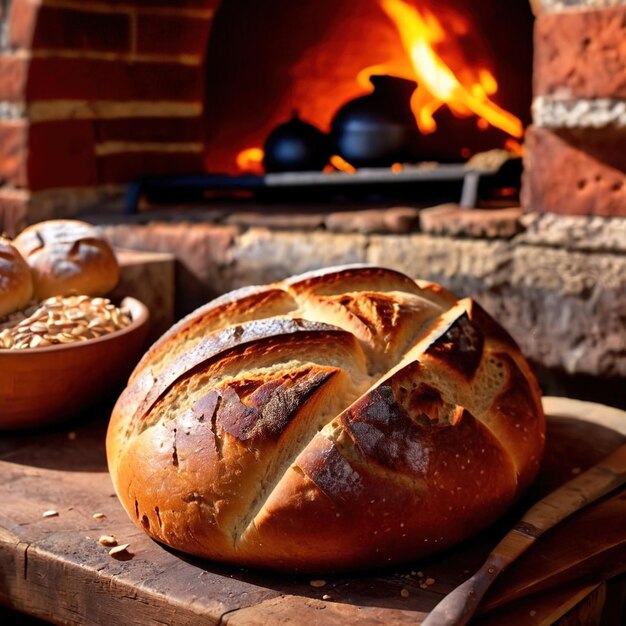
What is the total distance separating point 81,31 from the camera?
7.17ft

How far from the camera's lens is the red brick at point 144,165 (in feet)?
7.62

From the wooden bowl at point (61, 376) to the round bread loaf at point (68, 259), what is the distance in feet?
0.49

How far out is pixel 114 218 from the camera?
2.17 meters

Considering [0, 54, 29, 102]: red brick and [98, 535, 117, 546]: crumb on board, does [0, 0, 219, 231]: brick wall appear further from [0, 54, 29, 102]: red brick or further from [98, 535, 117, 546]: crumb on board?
[98, 535, 117, 546]: crumb on board

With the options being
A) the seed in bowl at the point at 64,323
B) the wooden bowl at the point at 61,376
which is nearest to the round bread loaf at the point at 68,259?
the seed in bowl at the point at 64,323

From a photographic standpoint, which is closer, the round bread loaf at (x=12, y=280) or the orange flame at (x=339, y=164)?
the round bread loaf at (x=12, y=280)

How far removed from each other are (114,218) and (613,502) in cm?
144

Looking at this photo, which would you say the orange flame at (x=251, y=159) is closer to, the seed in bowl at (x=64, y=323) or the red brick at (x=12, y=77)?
the red brick at (x=12, y=77)

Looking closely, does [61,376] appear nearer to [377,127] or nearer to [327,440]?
[327,440]

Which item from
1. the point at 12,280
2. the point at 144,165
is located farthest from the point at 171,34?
the point at 12,280

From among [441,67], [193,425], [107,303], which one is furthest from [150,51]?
[193,425]

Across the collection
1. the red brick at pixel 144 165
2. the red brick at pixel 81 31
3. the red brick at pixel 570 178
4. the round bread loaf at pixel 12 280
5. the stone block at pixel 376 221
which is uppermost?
the red brick at pixel 81 31

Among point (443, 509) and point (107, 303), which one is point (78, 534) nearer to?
point (443, 509)

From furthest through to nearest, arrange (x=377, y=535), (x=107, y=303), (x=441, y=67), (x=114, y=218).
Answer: (x=441, y=67) → (x=114, y=218) → (x=107, y=303) → (x=377, y=535)
